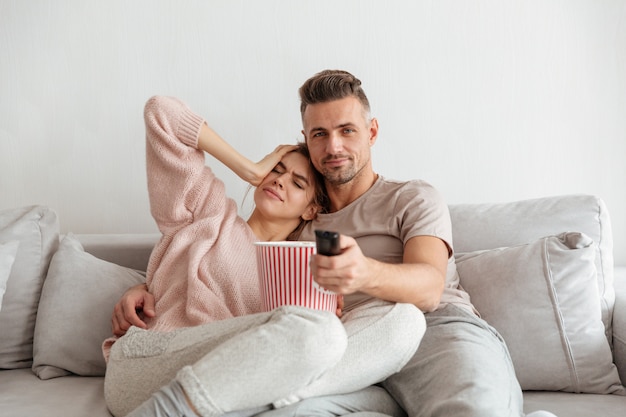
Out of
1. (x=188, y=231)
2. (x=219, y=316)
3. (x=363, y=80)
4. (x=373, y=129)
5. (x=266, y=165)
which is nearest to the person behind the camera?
(x=219, y=316)

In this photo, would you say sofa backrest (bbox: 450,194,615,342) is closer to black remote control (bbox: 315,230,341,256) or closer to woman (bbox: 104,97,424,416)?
woman (bbox: 104,97,424,416)

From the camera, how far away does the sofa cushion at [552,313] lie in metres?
1.67

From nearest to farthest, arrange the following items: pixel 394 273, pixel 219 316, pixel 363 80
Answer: pixel 394 273 → pixel 219 316 → pixel 363 80

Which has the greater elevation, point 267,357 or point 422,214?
point 422,214

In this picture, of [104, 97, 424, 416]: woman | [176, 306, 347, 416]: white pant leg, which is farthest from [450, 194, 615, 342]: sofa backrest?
[176, 306, 347, 416]: white pant leg

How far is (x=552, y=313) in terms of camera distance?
1.70 metres

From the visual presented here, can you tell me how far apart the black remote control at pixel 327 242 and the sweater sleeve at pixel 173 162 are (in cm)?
64

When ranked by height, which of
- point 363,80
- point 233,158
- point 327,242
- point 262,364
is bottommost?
point 262,364

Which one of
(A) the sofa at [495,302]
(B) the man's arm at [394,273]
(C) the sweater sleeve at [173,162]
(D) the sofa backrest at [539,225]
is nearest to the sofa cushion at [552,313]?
(A) the sofa at [495,302]

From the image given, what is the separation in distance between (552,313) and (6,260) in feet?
4.89

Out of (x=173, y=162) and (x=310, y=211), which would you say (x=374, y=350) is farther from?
(x=173, y=162)

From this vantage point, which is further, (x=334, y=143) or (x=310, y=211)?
(x=310, y=211)

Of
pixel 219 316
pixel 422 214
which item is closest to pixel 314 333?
pixel 219 316

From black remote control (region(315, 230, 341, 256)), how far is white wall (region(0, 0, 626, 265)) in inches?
43.9
